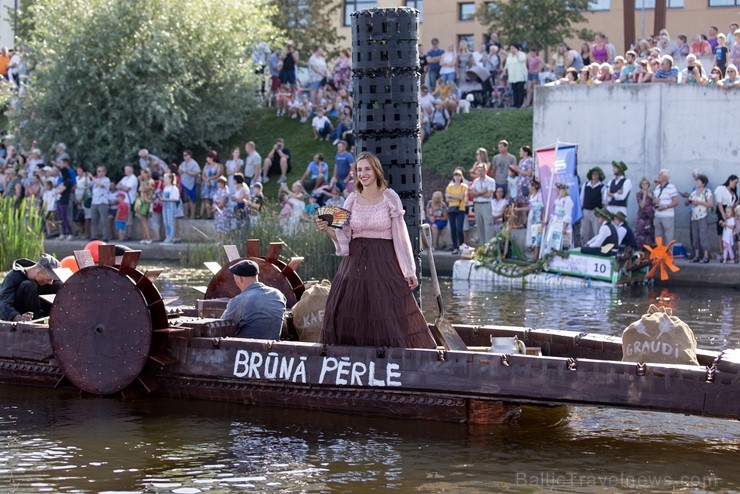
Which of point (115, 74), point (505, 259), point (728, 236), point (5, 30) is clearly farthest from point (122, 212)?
point (5, 30)

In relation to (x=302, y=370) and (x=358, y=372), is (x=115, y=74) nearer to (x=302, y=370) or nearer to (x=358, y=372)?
(x=302, y=370)

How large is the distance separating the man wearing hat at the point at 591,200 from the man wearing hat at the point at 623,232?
93 cm

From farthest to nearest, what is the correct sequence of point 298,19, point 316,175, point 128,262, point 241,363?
point 298,19
point 316,175
point 128,262
point 241,363

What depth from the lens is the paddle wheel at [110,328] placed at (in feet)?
37.2

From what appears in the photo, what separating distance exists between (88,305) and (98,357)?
467 mm

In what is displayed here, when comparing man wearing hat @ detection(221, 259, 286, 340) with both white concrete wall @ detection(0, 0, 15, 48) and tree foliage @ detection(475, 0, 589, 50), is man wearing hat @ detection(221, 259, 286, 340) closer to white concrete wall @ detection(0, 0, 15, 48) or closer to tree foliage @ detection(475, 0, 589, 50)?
tree foliage @ detection(475, 0, 589, 50)

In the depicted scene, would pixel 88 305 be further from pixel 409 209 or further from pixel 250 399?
pixel 409 209

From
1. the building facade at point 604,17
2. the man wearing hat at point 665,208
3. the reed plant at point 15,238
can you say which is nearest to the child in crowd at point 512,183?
the man wearing hat at point 665,208

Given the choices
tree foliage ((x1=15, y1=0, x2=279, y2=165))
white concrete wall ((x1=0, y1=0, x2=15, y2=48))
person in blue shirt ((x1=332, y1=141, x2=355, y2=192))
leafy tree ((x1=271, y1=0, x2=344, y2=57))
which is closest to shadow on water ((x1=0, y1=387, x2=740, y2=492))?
person in blue shirt ((x1=332, y1=141, x2=355, y2=192))

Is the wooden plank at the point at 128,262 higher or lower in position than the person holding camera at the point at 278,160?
lower

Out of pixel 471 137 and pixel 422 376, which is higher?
pixel 471 137

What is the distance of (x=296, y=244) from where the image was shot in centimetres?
2131

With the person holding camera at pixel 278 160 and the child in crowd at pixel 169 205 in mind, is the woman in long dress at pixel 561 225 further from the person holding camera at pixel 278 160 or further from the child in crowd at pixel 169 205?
the person holding camera at pixel 278 160

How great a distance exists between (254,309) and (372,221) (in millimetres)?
1703
